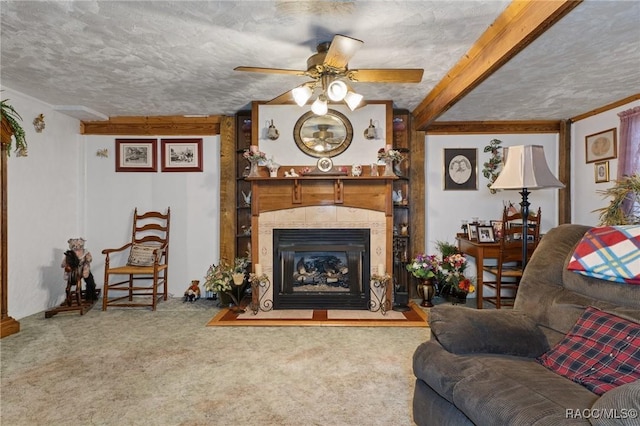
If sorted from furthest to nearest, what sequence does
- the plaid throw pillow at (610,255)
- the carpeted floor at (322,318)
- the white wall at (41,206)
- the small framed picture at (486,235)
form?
the small framed picture at (486,235) < the white wall at (41,206) < the carpeted floor at (322,318) < the plaid throw pillow at (610,255)

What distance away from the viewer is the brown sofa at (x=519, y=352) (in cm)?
119

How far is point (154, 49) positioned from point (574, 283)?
2998mm

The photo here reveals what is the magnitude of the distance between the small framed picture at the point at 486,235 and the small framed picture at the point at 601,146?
4.53 feet

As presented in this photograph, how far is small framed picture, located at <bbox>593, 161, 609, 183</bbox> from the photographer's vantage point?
383 cm

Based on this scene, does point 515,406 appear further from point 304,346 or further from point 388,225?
point 388,225

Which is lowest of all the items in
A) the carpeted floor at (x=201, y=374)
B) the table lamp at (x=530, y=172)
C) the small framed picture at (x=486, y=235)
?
the carpeted floor at (x=201, y=374)

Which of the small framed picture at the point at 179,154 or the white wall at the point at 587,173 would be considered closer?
the white wall at the point at 587,173

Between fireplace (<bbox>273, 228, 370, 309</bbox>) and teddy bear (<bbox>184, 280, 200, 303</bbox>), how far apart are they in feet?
3.67

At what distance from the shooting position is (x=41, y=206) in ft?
12.8

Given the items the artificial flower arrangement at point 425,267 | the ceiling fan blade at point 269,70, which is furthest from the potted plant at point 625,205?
the ceiling fan blade at point 269,70

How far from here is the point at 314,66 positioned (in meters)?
2.38

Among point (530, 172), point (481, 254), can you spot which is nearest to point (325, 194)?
point (481, 254)

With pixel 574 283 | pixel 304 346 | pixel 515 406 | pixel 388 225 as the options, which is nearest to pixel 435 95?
pixel 388 225

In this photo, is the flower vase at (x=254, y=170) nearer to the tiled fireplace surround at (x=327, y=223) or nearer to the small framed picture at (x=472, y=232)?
the tiled fireplace surround at (x=327, y=223)
